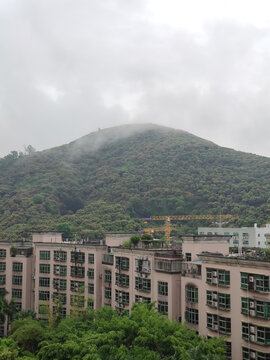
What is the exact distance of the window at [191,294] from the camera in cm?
3153

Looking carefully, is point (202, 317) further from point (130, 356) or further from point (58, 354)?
point (58, 354)

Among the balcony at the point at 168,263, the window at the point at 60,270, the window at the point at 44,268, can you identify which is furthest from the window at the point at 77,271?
the balcony at the point at 168,263

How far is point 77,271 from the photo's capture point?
46.4 metres

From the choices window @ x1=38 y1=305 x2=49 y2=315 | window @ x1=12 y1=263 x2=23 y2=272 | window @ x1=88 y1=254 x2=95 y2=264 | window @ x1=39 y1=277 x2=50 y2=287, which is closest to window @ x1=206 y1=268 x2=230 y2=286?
window @ x1=38 y1=305 x2=49 y2=315

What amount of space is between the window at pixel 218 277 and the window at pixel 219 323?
2.49m

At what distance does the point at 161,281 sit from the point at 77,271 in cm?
1488

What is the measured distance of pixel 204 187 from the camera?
160 m

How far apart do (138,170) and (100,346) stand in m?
165

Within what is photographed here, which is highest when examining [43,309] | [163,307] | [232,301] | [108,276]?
[232,301]

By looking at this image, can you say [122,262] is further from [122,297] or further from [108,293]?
[108,293]

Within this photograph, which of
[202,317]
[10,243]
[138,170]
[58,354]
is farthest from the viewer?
[138,170]

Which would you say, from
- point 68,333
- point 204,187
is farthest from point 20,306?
point 204,187

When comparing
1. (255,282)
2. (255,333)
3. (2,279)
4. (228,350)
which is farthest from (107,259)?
(255,333)

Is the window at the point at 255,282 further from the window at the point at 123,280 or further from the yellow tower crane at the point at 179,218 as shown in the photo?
the yellow tower crane at the point at 179,218
